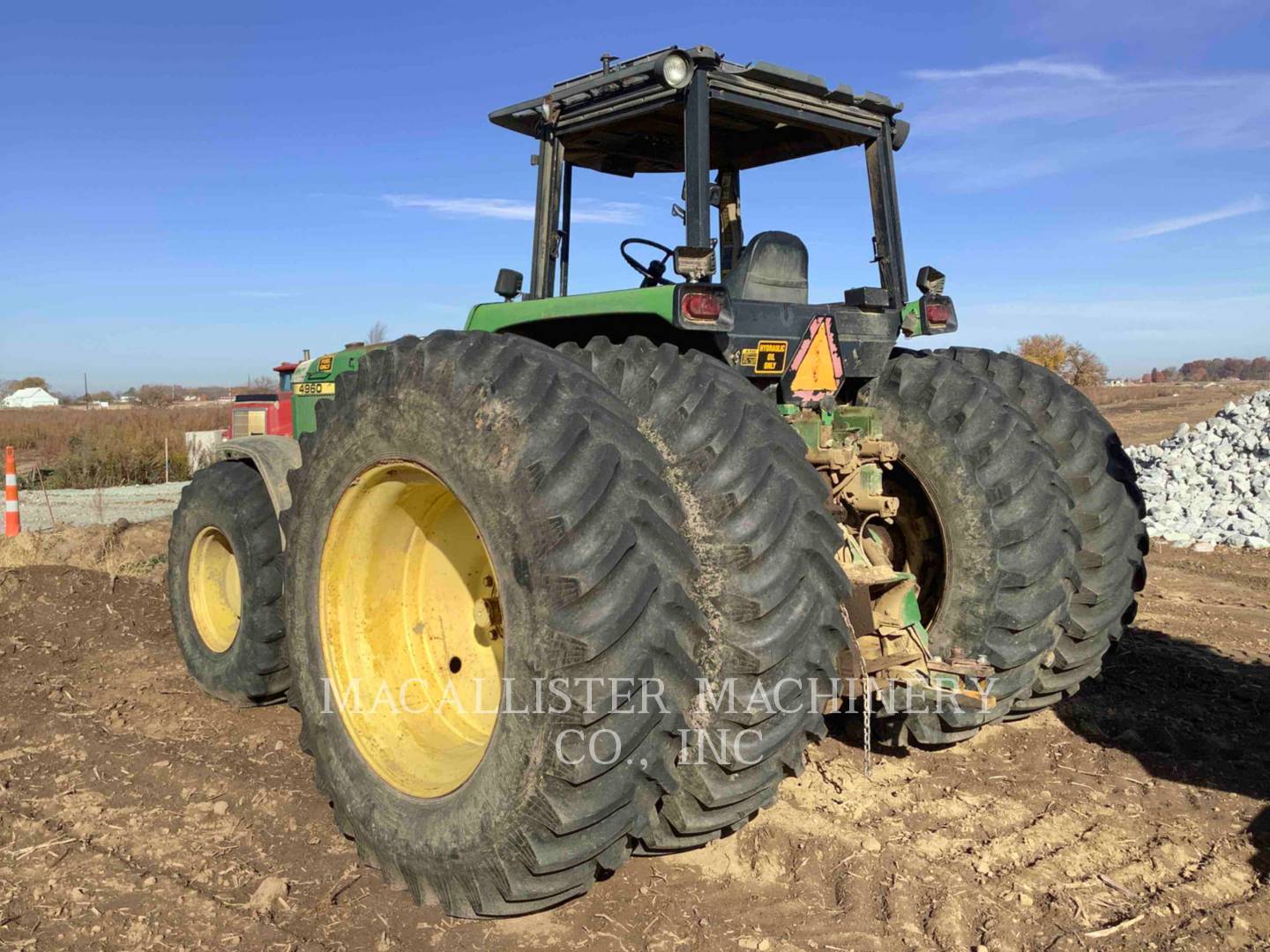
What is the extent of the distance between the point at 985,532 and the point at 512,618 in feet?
7.17

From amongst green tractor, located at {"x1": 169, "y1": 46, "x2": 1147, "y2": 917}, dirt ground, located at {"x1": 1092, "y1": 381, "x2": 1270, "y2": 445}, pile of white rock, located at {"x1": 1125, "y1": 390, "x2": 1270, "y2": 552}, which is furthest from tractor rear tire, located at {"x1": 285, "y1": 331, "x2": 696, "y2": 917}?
dirt ground, located at {"x1": 1092, "y1": 381, "x2": 1270, "y2": 445}

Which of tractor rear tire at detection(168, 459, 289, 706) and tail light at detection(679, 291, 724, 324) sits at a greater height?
tail light at detection(679, 291, 724, 324)

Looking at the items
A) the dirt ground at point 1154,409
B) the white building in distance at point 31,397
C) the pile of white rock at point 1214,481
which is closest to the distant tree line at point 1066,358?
the dirt ground at point 1154,409

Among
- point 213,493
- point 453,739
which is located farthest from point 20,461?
point 453,739

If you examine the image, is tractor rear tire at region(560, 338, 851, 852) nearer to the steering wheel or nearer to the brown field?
the steering wheel

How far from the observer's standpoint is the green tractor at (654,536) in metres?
2.45

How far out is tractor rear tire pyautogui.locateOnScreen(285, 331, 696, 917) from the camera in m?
2.39

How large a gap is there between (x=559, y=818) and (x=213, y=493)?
11.0 ft

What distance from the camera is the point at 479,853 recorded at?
255 cm

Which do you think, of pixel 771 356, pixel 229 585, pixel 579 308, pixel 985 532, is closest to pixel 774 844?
pixel 985 532

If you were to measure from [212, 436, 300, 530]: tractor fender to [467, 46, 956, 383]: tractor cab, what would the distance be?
4.05ft

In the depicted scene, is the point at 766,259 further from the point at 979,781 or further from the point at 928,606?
the point at 979,781

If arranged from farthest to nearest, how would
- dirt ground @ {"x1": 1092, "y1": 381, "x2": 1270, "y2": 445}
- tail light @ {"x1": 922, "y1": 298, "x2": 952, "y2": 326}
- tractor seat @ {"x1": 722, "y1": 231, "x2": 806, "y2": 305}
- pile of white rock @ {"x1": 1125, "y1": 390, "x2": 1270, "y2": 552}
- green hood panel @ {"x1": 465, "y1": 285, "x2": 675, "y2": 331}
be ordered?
dirt ground @ {"x1": 1092, "y1": 381, "x2": 1270, "y2": 445} → pile of white rock @ {"x1": 1125, "y1": 390, "x2": 1270, "y2": 552} → tail light @ {"x1": 922, "y1": 298, "x2": 952, "y2": 326} → tractor seat @ {"x1": 722, "y1": 231, "x2": 806, "y2": 305} → green hood panel @ {"x1": 465, "y1": 285, "x2": 675, "y2": 331}

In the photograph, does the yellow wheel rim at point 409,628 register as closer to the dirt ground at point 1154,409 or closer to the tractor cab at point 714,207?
the tractor cab at point 714,207
